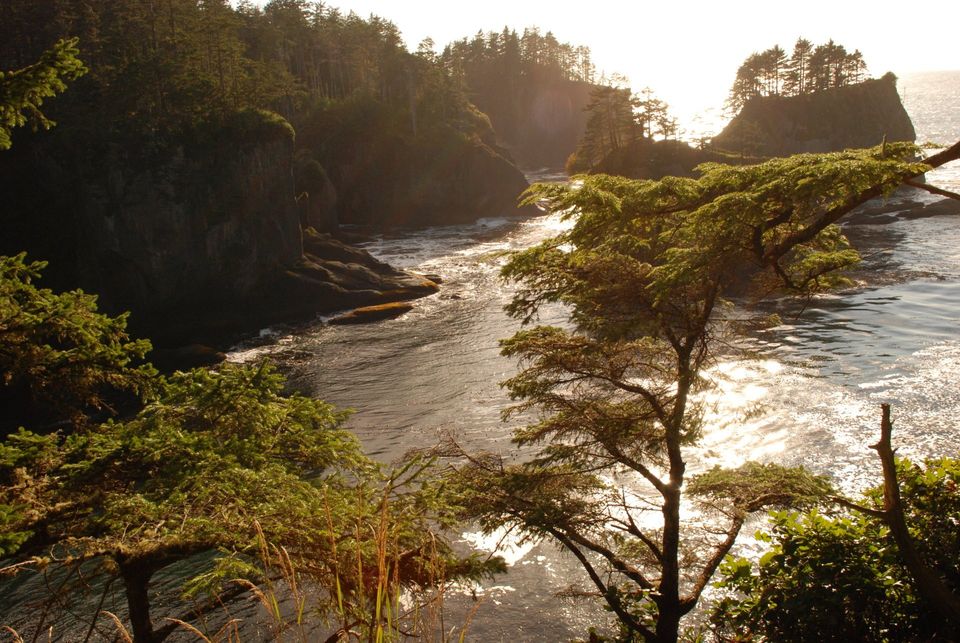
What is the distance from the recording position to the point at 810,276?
7332mm

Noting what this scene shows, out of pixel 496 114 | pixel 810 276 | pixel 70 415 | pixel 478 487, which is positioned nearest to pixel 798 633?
pixel 810 276

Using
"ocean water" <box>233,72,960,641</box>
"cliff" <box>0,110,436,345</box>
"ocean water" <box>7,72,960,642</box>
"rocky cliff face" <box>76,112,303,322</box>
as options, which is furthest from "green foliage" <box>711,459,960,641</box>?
"rocky cliff face" <box>76,112,303,322</box>

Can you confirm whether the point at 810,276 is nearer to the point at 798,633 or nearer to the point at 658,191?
the point at 658,191

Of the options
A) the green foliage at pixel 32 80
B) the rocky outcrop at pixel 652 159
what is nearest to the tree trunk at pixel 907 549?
the green foliage at pixel 32 80

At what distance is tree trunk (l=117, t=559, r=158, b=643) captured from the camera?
5723 mm

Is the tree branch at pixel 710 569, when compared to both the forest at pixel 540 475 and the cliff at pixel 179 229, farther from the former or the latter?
the cliff at pixel 179 229

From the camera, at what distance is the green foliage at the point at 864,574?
5.91 meters

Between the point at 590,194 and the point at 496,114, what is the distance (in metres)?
129

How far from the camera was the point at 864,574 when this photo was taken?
19.7 feet

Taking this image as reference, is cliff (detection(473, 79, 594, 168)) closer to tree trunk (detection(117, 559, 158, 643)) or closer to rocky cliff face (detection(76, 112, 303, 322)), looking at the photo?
rocky cliff face (detection(76, 112, 303, 322))

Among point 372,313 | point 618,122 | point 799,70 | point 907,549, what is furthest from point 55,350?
point 799,70

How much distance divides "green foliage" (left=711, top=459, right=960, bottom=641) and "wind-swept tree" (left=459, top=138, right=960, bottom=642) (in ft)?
5.25

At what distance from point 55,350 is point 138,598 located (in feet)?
11.3

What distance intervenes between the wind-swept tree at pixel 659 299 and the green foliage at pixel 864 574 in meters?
1.60
